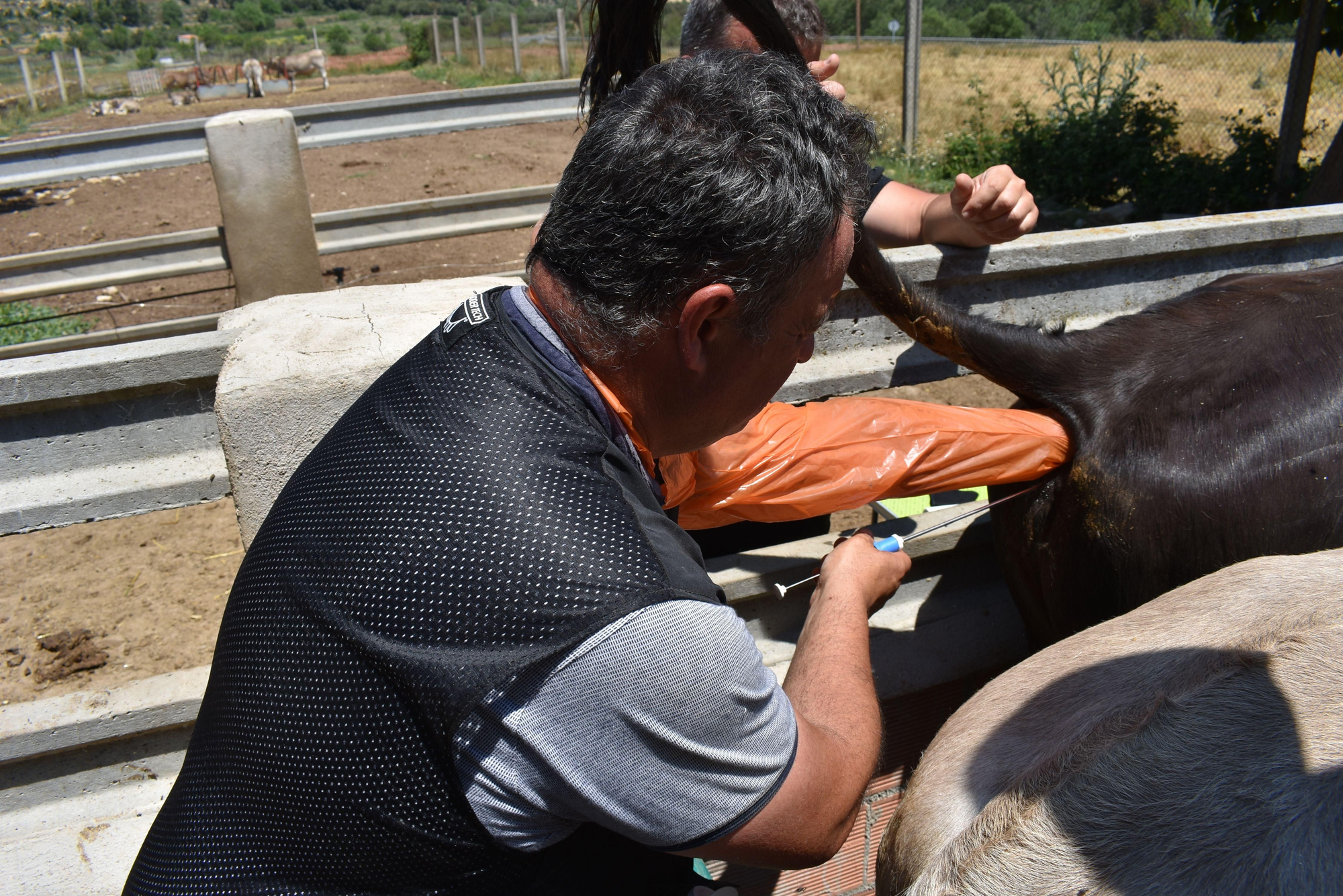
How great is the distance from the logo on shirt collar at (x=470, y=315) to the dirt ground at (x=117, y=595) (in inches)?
95.5

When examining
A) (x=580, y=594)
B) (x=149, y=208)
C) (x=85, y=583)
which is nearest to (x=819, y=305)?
(x=580, y=594)

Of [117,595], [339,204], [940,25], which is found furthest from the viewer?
[940,25]

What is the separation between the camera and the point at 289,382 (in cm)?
199

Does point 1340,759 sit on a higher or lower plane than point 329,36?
lower

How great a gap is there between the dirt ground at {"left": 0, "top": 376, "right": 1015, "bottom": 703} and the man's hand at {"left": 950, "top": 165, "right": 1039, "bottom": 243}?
1.63 meters

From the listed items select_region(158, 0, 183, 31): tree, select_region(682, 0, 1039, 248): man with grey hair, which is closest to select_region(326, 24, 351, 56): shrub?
select_region(158, 0, 183, 31): tree

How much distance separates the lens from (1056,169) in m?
9.02

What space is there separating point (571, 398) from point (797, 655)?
65 cm

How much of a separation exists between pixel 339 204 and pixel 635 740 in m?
10.4

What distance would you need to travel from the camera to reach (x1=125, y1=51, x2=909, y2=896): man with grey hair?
3.62 ft

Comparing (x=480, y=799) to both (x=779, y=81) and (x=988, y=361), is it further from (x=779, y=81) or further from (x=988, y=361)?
(x=988, y=361)

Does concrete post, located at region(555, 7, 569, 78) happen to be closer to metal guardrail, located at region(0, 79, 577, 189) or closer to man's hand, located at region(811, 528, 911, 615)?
metal guardrail, located at region(0, 79, 577, 189)

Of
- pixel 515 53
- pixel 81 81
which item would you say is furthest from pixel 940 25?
pixel 81 81

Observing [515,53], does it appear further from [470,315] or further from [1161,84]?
[470,315]
